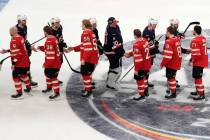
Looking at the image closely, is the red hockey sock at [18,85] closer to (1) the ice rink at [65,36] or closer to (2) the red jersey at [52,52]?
(1) the ice rink at [65,36]

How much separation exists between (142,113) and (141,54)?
1.17 meters

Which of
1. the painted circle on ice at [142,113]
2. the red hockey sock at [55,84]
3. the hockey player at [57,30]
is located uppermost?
the hockey player at [57,30]

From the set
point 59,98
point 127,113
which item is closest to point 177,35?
point 127,113

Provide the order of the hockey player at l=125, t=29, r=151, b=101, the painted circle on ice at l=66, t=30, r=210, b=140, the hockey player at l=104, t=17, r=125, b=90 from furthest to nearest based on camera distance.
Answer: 1. the hockey player at l=104, t=17, r=125, b=90
2. the hockey player at l=125, t=29, r=151, b=101
3. the painted circle on ice at l=66, t=30, r=210, b=140

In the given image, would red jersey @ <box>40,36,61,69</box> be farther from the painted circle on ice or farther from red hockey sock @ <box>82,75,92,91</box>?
the painted circle on ice

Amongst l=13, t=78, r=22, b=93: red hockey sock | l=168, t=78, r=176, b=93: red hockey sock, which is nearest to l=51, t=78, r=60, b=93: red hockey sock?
l=13, t=78, r=22, b=93: red hockey sock

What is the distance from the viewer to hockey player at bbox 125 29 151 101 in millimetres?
9383

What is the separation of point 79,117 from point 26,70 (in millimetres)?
1746

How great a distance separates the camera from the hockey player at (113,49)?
9945mm

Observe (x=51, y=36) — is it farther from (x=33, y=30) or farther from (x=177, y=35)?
(x=33, y=30)

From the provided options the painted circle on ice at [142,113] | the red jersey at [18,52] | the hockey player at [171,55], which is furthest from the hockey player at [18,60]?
the hockey player at [171,55]

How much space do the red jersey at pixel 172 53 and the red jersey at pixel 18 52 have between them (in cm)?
270

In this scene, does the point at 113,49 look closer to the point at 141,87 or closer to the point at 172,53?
the point at 141,87

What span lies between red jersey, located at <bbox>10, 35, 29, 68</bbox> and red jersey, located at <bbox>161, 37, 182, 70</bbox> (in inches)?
106
